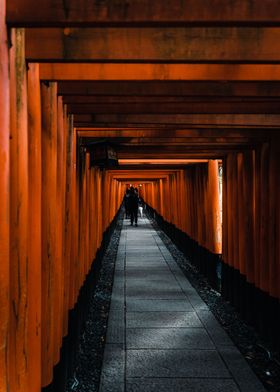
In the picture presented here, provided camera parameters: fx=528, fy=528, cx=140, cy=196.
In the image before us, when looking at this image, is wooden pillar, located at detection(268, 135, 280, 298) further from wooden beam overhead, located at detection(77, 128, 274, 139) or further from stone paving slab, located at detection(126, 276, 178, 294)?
stone paving slab, located at detection(126, 276, 178, 294)

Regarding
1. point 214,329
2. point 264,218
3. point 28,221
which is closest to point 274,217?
point 264,218

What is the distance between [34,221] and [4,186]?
105 centimetres

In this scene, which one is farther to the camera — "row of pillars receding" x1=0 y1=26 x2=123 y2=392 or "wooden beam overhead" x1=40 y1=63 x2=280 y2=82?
"wooden beam overhead" x1=40 y1=63 x2=280 y2=82

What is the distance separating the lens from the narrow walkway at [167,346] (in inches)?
215

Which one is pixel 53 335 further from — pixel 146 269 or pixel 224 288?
pixel 146 269

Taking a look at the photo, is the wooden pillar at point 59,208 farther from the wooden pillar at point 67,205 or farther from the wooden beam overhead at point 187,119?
the wooden beam overhead at point 187,119

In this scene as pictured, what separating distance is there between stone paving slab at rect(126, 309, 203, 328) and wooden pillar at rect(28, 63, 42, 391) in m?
4.46

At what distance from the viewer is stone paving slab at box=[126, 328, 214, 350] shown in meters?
6.70

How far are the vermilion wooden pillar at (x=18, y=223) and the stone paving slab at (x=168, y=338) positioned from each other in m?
3.94

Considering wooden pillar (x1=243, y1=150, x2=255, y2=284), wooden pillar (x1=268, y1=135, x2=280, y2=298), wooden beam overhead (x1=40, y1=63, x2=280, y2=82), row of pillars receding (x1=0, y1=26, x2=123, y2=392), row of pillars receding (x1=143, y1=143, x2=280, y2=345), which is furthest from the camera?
wooden pillar (x1=243, y1=150, x2=255, y2=284)

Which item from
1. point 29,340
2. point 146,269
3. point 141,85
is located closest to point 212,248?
point 146,269

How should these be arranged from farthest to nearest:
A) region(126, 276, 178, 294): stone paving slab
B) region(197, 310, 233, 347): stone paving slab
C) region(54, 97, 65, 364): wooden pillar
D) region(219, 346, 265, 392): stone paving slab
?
region(126, 276, 178, 294): stone paving slab
region(197, 310, 233, 347): stone paving slab
region(219, 346, 265, 392): stone paving slab
region(54, 97, 65, 364): wooden pillar

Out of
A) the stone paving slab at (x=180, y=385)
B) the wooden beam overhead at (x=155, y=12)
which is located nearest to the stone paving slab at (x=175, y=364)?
the stone paving slab at (x=180, y=385)

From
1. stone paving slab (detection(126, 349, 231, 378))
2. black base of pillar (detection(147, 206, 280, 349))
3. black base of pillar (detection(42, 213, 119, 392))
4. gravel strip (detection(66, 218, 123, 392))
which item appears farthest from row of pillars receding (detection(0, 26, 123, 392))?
black base of pillar (detection(147, 206, 280, 349))
